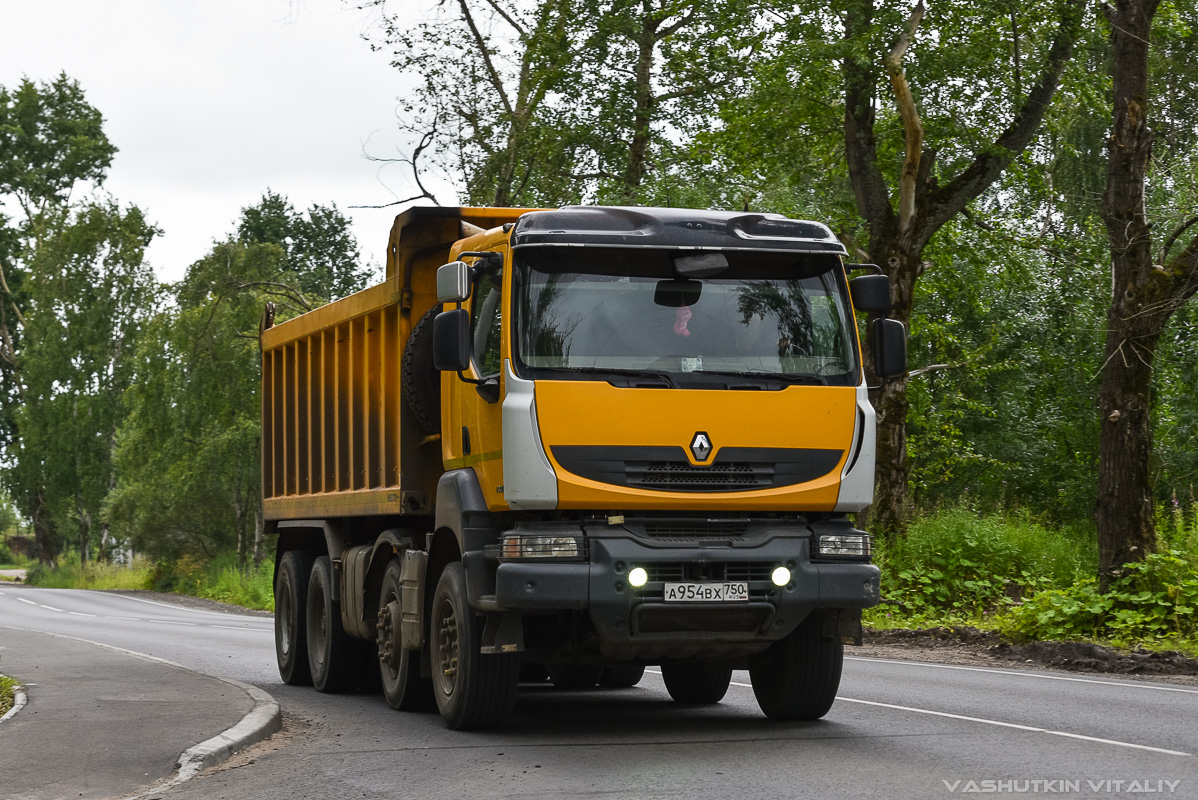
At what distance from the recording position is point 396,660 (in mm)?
11250

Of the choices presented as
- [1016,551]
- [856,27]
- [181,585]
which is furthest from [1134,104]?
[181,585]

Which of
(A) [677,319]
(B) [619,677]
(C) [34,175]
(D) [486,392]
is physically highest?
(C) [34,175]

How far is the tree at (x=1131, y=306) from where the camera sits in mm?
15922

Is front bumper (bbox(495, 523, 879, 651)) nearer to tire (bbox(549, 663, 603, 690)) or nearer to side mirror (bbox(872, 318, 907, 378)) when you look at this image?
side mirror (bbox(872, 318, 907, 378))

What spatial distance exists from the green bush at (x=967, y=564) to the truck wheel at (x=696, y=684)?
7764 millimetres

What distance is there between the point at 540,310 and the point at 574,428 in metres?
0.82

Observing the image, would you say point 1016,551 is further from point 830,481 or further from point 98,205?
point 98,205

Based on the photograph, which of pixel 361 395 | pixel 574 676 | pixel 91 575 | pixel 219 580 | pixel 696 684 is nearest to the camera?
pixel 696 684

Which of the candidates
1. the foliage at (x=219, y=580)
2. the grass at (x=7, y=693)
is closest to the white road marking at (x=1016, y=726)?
the grass at (x=7, y=693)

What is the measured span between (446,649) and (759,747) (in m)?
2.31

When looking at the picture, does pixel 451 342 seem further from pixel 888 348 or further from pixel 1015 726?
pixel 1015 726

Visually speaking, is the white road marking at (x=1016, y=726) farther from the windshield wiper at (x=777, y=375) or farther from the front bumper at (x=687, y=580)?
the windshield wiper at (x=777, y=375)

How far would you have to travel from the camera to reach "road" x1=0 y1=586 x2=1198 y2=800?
24.0ft

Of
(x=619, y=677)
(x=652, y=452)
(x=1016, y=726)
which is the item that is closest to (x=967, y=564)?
(x=619, y=677)
